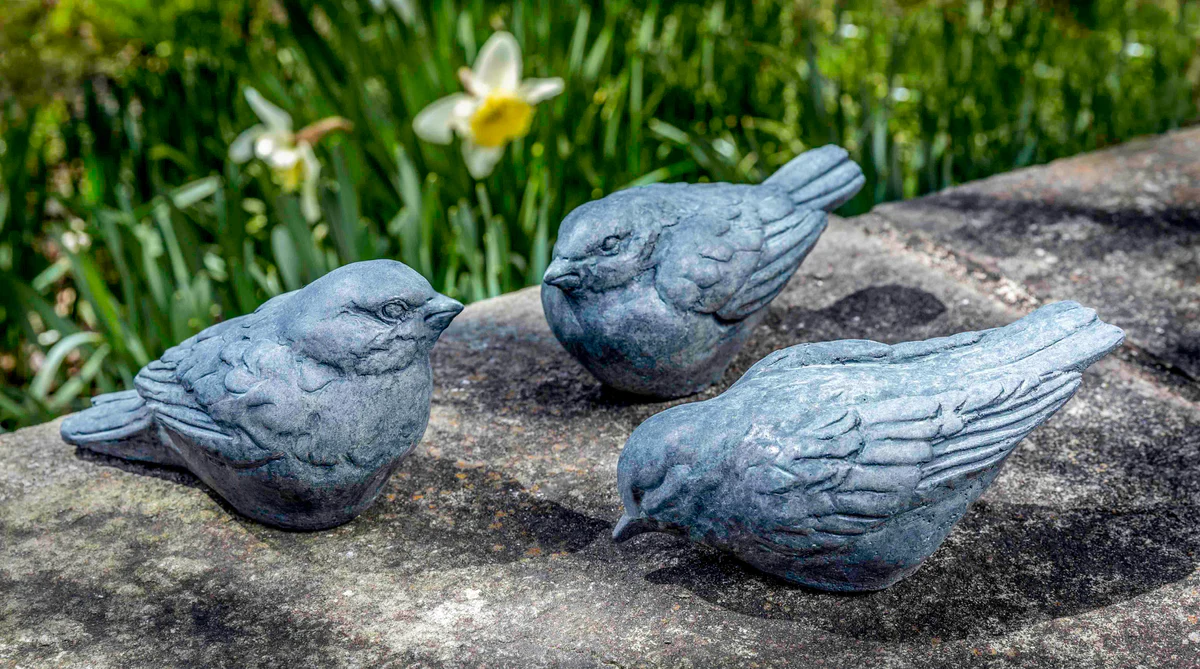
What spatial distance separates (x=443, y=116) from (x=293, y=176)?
402 mm

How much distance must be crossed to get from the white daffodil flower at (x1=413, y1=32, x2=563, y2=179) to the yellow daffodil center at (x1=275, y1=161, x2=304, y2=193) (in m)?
0.31

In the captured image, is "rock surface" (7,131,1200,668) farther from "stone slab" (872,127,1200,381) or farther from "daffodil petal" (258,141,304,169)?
"daffodil petal" (258,141,304,169)

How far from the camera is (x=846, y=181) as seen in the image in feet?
7.09

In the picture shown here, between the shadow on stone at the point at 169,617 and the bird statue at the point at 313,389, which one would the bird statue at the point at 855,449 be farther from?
the shadow on stone at the point at 169,617

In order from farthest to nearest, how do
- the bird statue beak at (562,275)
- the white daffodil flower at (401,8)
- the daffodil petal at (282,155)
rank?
1. the white daffodil flower at (401,8)
2. the daffodil petal at (282,155)
3. the bird statue beak at (562,275)

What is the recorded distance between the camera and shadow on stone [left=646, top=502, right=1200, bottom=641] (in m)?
1.61

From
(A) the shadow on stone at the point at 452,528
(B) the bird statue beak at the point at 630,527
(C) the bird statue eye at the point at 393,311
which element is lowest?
(A) the shadow on stone at the point at 452,528

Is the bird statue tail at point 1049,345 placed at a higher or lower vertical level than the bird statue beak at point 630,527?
higher

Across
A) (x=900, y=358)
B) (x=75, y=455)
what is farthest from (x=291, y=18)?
(x=900, y=358)

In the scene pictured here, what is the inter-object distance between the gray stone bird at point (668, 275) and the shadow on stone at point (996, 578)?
371 mm

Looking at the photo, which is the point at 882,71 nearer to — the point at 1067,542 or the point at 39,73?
the point at 1067,542

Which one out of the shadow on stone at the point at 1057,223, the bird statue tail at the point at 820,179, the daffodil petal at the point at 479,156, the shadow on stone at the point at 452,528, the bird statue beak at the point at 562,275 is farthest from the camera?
the daffodil petal at the point at 479,156

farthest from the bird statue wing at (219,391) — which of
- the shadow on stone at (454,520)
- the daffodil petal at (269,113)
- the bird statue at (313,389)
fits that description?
the daffodil petal at (269,113)

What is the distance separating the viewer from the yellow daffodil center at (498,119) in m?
2.90
